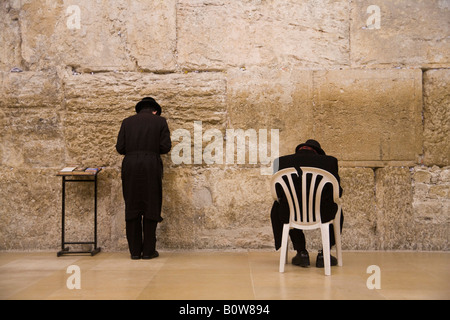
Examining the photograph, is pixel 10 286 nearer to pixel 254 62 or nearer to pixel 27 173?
pixel 27 173

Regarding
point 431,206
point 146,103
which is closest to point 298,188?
point 146,103

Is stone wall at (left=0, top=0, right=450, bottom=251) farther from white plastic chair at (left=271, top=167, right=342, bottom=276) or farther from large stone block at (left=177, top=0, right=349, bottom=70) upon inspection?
white plastic chair at (left=271, top=167, right=342, bottom=276)

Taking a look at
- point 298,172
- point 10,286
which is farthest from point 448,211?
point 10,286

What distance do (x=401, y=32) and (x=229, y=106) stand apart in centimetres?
216

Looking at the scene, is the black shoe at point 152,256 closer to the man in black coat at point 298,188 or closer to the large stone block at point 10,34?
the man in black coat at point 298,188

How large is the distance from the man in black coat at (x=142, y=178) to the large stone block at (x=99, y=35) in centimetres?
96

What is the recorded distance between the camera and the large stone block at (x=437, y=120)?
5195 millimetres

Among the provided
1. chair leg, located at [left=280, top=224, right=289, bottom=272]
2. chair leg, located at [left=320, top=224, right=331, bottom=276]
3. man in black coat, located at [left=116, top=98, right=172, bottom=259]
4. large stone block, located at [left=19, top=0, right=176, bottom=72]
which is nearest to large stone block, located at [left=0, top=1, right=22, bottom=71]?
large stone block, located at [left=19, top=0, right=176, bottom=72]

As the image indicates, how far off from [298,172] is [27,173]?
126 inches

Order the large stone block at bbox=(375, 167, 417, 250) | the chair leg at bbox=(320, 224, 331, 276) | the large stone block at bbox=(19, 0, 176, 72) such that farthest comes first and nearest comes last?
the large stone block at bbox=(19, 0, 176, 72), the large stone block at bbox=(375, 167, 417, 250), the chair leg at bbox=(320, 224, 331, 276)

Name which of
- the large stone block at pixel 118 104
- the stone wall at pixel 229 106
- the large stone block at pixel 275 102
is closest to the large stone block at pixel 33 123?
the stone wall at pixel 229 106

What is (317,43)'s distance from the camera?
5285mm

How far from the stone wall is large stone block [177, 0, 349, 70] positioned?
0.01 m

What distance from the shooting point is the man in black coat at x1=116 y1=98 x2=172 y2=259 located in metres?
4.62
